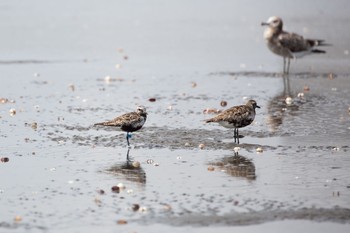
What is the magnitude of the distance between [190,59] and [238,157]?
1692 centimetres

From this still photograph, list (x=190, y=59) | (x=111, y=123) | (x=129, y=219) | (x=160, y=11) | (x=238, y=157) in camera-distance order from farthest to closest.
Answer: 1. (x=160, y=11)
2. (x=190, y=59)
3. (x=111, y=123)
4. (x=238, y=157)
5. (x=129, y=219)

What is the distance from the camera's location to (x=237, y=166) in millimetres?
15297

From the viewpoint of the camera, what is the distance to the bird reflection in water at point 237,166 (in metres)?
14.7

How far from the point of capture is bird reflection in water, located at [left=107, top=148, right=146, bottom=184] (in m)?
14.5

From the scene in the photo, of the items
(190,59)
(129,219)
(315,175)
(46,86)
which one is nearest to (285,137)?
(315,175)

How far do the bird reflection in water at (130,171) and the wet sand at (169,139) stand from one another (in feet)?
0.18

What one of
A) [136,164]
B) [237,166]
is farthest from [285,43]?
[136,164]

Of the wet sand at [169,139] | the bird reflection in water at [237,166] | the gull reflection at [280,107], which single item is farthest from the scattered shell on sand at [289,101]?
the bird reflection in water at [237,166]

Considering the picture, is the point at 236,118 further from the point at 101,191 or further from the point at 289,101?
the point at 289,101

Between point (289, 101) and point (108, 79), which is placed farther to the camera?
point (108, 79)

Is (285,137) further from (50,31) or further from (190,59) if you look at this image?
(50,31)

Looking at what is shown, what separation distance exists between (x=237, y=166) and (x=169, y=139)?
2705 millimetres

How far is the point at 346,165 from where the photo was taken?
50.3 ft

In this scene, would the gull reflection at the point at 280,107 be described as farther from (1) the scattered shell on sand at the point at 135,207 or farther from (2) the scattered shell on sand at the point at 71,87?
(1) the scattered shell on sand at the point at 135,207
